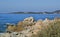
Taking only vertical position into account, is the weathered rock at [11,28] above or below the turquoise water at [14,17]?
below

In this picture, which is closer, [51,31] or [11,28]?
[51,31]

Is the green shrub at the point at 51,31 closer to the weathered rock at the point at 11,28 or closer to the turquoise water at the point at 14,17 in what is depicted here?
the turquoise water at the point at 14,17

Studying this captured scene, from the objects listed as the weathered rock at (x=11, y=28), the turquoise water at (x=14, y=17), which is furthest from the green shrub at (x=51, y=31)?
the weathered rock at (x=11, y=28)

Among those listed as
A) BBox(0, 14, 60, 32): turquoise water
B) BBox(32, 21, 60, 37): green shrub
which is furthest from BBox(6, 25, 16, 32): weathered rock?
BBox(32, 21, 60, 37): green shrub

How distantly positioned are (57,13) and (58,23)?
1669 mm

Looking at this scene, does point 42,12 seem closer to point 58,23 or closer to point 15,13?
point 15,13

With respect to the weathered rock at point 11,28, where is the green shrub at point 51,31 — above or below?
above

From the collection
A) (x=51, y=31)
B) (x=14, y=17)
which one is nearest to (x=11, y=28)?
(x=14, y=17)

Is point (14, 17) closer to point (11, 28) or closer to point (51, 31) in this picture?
point (11, 28)

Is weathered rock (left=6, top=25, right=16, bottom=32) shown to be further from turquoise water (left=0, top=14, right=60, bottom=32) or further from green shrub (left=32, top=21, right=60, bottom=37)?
green shrub (left=32, top=21, right=60, bottom=37)

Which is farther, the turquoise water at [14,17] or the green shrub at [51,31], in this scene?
the turquoise water at [14,17]

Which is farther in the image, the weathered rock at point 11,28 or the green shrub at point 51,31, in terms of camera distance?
the weathered rock at point 11,28

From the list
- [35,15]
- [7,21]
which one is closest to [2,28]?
[7,21]

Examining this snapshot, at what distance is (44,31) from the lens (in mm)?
4371
